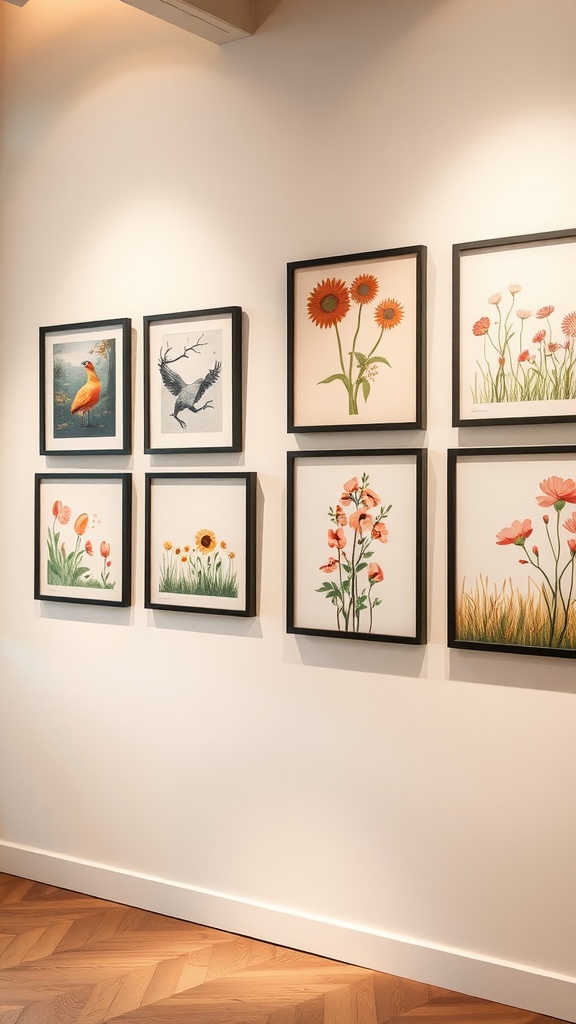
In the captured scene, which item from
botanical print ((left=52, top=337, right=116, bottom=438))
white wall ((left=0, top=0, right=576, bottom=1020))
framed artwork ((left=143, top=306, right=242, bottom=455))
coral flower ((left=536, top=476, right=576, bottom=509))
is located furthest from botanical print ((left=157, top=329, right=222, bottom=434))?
coral flower ((left=536, top=476, right=576, bottom=509))

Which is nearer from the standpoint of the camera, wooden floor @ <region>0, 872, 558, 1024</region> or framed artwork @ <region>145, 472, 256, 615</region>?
wooden floor @ <region>0, 872, 558, 1024</region>

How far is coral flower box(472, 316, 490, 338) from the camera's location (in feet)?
8.27

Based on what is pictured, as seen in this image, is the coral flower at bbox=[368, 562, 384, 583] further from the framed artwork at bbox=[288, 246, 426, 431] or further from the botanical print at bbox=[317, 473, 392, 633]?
the framed artwork at bbox=[288, 246, 426, 431]

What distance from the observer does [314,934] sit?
2.82 metres

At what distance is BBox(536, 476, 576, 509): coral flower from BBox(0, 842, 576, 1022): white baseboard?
3.75ft

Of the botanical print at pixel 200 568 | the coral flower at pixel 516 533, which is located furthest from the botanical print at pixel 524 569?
the botanical print at pixel 200 568

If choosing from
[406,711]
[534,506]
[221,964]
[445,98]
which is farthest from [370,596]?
[445,98]

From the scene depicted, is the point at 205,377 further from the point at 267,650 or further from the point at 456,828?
the point at 456,828

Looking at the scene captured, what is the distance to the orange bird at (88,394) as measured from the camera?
324 cm

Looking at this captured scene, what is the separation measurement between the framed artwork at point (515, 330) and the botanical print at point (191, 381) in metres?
0.75

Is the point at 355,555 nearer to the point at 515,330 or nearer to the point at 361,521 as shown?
the point at 361,521

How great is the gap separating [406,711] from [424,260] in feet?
3.81

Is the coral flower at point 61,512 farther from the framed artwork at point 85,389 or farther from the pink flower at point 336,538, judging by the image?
the pink flower at point 336,538

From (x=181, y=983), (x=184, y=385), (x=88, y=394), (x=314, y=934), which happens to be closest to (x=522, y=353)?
(x=184, y=385)
